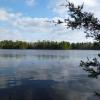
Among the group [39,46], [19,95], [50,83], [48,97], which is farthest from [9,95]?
[39,46]

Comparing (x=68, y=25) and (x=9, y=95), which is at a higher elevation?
(x=68, y=25)

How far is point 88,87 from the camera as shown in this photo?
62.0 feet

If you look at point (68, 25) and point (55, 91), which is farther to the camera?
point (55, 91)

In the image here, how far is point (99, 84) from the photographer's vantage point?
20219 millimetres

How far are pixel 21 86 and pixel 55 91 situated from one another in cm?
284

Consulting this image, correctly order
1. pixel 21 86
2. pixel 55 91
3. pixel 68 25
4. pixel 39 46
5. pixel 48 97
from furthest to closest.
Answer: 1. pixel 39 46
2. pixel 21 86
3. pixel 55 91
4. pixel 48 97
5. pixel 68 25

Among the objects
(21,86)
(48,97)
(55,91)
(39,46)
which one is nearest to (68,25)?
(48,97)

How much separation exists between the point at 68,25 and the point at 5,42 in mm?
176670

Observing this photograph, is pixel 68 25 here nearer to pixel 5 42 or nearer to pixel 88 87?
pixel 88 87

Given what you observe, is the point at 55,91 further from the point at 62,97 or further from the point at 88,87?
the point at 88,87

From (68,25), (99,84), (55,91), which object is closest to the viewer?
(68,25)

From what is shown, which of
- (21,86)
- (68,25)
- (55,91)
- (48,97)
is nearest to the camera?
(68,25)

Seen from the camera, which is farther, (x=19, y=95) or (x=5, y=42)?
(x=5, y=42)

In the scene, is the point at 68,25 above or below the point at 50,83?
above
